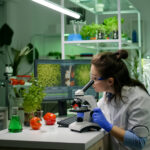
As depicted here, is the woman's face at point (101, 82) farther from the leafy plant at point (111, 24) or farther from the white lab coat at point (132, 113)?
the leafy plant at point (111, 24)

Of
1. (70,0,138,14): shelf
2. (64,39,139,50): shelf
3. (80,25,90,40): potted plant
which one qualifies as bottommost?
(64,39,139,50): shelf

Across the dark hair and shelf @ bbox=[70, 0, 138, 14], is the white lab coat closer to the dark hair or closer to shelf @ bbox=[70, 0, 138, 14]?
the dark hair

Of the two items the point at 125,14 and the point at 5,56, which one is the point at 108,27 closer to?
the point at 125,14

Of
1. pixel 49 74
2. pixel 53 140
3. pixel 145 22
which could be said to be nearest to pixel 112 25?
pixel 49 74

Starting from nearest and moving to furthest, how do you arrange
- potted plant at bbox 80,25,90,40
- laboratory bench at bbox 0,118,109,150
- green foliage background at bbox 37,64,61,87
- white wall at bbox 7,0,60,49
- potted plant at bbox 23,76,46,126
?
laboratory bench at bbox 0,118,109,150, potted plant at bbox 23,76,46,126, green foliage background at bbox 37,64,61,87, potted plant at bbox 80,25,90,40, white wall at bbox 7,0,60,49

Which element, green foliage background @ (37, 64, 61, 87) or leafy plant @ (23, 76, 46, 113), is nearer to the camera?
leafy plant @ (23, 76, 46, 113)

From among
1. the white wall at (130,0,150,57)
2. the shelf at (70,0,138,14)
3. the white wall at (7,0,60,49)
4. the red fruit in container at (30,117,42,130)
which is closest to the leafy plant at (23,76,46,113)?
the red fruit in container at (30,117,42,130)

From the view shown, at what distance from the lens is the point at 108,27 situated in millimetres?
3801

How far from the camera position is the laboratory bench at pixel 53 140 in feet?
5.04

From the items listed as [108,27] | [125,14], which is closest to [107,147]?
[108,27]

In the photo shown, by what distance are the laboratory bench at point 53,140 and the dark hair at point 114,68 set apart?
322 mm

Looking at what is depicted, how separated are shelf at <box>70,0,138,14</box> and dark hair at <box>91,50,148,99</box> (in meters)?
2.32

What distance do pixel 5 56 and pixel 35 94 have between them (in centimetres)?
503

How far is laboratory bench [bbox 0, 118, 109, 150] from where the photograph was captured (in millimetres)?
1535
